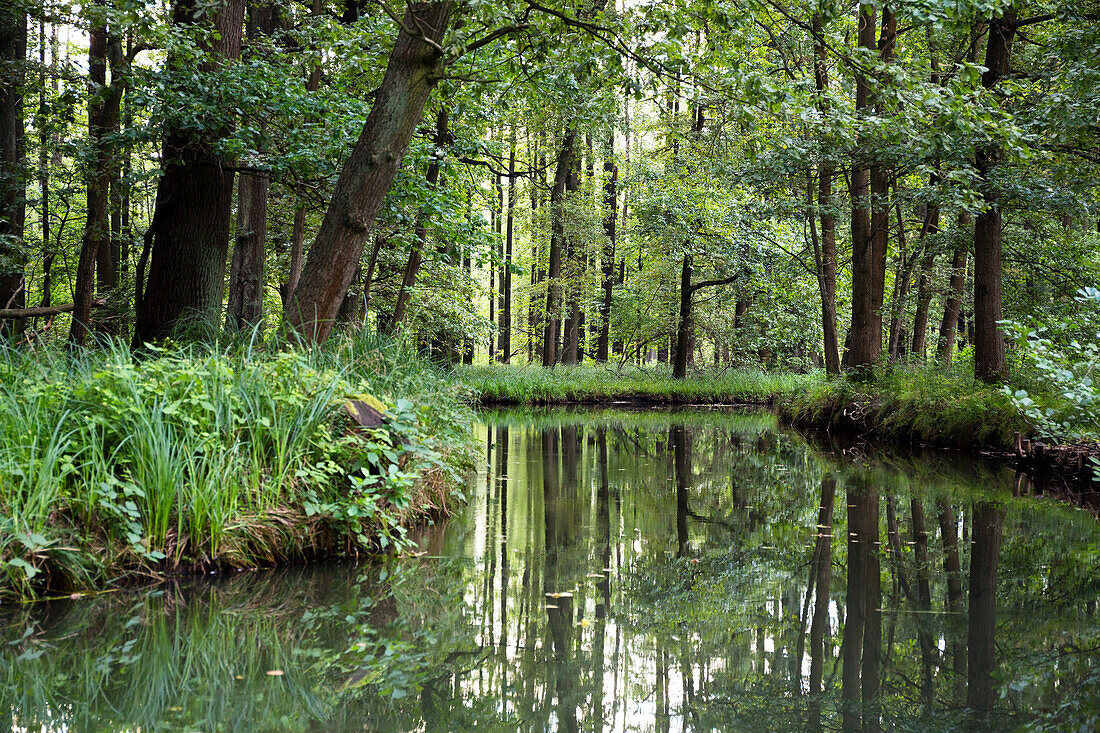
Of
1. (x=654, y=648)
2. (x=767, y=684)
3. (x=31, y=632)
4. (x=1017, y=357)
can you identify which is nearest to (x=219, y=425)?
(x=31, y=632)

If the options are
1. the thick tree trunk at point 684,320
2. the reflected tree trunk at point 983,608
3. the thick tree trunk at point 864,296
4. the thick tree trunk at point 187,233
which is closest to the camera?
the reflected tree trunk at point 983,608

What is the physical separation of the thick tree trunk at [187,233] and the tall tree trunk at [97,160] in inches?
24.6

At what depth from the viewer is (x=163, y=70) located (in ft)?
→ 21.7

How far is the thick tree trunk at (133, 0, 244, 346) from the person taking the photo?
22.9 ft

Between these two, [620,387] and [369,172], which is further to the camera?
[620,387]

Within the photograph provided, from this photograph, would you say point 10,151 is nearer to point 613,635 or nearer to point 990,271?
point 613,635

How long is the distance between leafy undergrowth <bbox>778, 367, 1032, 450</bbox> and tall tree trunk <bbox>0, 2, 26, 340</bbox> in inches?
453

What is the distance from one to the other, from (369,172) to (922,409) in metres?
8.26

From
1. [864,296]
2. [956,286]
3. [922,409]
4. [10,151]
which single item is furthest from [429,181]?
[956,286]

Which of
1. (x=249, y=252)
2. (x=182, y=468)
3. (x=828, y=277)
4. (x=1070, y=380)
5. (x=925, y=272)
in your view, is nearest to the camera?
(x=182, y=468)

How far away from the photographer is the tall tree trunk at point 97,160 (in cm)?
741

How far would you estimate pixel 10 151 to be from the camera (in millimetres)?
10023

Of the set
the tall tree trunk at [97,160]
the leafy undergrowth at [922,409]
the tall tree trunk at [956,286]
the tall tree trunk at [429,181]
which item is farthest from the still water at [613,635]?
the tall tree trunk at [956,286]

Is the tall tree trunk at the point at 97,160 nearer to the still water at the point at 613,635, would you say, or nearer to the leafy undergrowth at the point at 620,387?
the still water at the point at 613,635
